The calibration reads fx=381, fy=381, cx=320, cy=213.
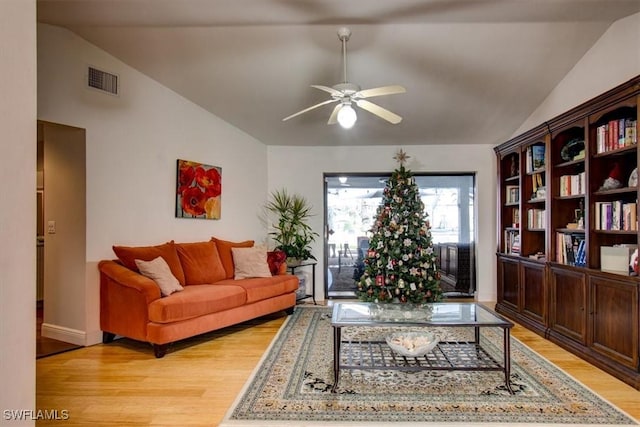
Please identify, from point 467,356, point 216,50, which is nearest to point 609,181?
point 467,356

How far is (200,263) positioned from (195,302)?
2.96 ft

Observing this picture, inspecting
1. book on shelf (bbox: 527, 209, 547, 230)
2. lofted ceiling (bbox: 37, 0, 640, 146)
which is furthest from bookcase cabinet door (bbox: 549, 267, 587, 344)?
lofted ceiling (bbox: 37, 0, 640, 146)

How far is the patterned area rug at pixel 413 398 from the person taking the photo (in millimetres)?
2354

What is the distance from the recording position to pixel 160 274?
12.1 ft

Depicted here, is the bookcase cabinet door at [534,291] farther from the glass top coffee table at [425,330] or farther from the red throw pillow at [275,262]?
the red throw pillow at [275,262]

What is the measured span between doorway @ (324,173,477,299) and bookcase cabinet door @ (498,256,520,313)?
1016 millimetres

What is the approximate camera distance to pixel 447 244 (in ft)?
20.2

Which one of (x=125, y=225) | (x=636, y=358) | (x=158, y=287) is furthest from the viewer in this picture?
(x=125, y=225)

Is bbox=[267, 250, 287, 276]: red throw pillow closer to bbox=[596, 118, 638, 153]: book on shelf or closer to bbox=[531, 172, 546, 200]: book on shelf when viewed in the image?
bbox=[531, 172, 546, 200]: book on shelf

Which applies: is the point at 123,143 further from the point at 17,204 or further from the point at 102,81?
the point at 17,204

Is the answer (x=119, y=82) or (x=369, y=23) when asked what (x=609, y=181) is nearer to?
(x=369, y=23)

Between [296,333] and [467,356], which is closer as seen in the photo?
[467,356]

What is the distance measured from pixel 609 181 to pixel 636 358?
1445 mm

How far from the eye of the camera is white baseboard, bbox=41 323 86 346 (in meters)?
3.76
